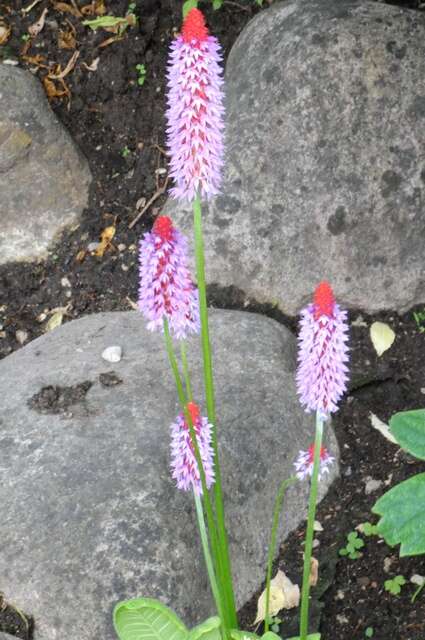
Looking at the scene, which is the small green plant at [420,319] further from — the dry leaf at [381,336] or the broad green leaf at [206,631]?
the broad green leaf at [206,631]

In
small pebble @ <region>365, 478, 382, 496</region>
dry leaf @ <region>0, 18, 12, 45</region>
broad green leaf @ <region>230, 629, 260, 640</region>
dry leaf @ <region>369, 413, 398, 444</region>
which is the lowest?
small pebble @ <region>365, 478, 382, 496</region>

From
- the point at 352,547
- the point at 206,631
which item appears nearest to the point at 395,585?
the point at 352,547

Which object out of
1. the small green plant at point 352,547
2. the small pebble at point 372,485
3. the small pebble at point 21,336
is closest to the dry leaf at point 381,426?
the small pebble at point 372,485

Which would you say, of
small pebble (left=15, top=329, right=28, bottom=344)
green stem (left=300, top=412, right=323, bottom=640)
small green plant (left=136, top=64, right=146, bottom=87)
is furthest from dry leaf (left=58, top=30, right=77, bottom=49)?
green stem (left=300, top=412, right=323, bottom=640)

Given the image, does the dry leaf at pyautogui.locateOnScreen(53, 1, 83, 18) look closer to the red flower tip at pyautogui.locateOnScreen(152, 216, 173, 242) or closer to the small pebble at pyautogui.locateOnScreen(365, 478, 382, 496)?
the small pebble at pyautogui.locateOnScreen(365, 478, 382, 496)

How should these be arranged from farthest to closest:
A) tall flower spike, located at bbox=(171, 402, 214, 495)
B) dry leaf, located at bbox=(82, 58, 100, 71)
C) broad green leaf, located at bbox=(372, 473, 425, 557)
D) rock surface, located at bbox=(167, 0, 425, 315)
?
dry leaf, located at bbox=(82, 58, 100, 71)
rock surface, located at bbox=(167, 0, 425, 315)
tall flower spike, located at bbox=(171, 402, 214, 495)
broad green leaf, located at bbox=(372, 473, 425, 557)

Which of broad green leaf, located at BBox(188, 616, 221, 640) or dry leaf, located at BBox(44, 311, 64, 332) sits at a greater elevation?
broad green leaf, located at BBox(188, 616, 221, 640)

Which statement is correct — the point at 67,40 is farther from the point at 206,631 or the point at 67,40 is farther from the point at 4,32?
the point at 206,631

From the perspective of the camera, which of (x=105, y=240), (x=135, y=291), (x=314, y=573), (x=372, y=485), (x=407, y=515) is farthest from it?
(x=105, y=240)
